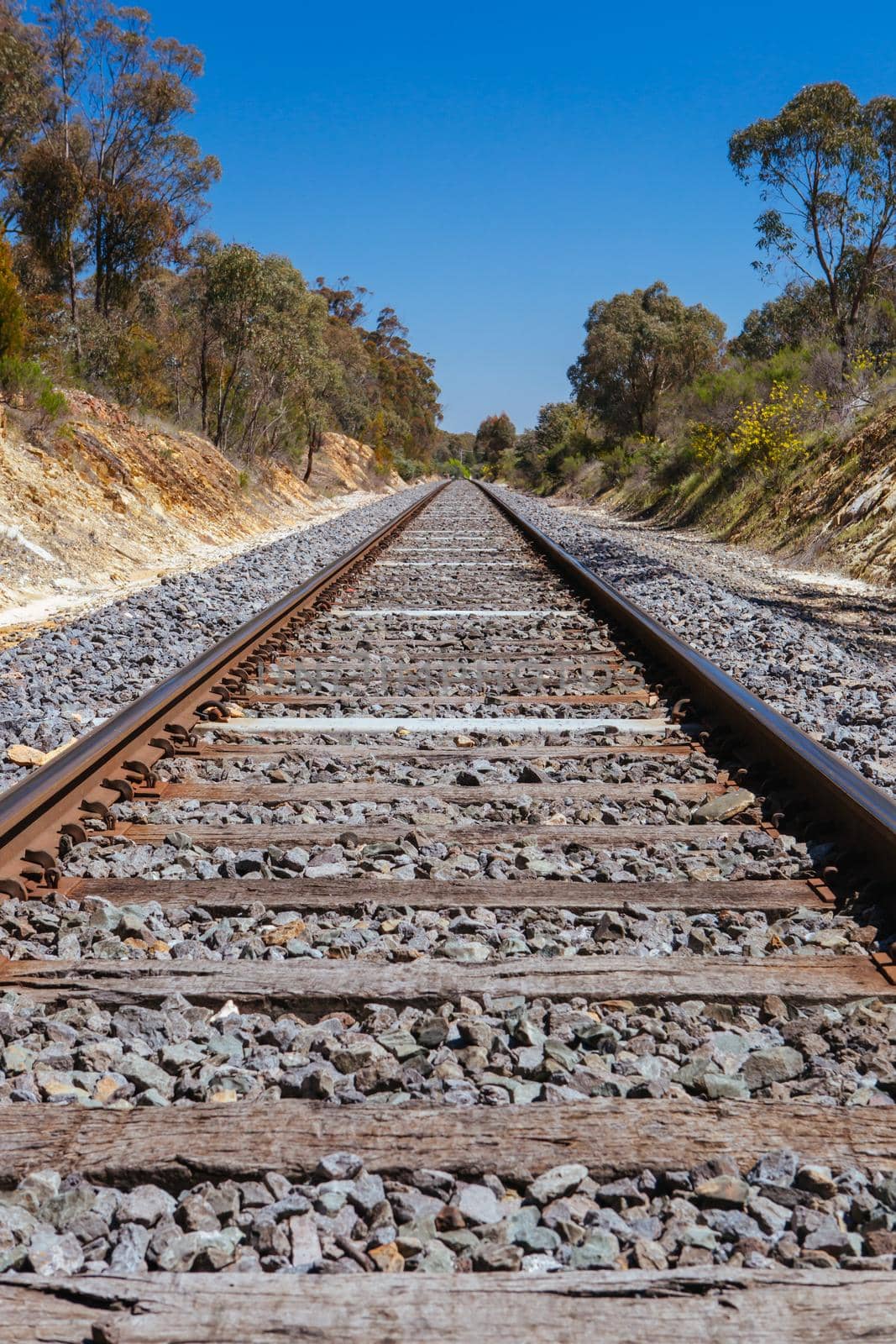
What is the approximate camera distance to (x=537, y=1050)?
2.20 meters

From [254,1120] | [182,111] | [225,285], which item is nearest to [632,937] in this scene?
[254,1120]

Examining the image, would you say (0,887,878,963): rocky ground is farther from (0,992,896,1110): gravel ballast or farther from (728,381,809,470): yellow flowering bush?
(728,381,809,470): yellow flowering bush

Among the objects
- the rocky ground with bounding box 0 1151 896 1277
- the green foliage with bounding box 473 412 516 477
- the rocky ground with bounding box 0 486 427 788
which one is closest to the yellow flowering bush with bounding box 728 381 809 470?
the rocky ground with bounding box 0 486 427 788

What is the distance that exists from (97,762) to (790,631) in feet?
17.0

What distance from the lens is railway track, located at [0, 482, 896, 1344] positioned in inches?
60.6

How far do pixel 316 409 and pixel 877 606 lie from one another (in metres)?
26.6

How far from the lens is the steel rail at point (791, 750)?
3.14 metres

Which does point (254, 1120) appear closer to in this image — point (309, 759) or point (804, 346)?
point (309, 759)

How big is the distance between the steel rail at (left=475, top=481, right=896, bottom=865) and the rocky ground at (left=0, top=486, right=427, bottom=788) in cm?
265

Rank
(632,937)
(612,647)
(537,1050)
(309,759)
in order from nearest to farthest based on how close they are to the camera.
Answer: (537,1050), (632,937), (309,759), (612,647)

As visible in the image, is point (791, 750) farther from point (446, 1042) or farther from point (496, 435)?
point (496, 435)

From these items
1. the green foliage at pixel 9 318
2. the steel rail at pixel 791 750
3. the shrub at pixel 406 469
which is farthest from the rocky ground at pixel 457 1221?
the shrub at pixel 406 469

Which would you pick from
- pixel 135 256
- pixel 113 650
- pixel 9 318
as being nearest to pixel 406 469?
pixel 135 256

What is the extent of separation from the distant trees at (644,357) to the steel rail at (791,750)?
1161 inches
